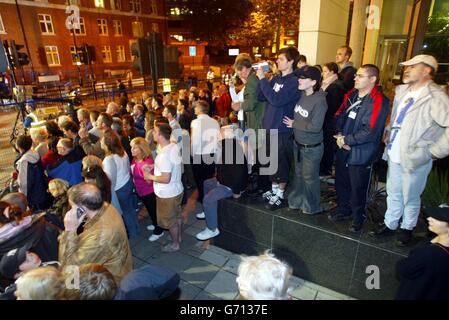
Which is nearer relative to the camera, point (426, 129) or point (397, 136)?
point (426, 129)

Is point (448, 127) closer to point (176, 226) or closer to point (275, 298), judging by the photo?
point (275, 298)

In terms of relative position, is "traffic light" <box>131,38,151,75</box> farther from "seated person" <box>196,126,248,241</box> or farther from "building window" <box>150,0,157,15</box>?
"building window" <box>150,0,157,15</box>

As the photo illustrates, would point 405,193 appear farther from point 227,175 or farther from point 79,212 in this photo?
point 79,212

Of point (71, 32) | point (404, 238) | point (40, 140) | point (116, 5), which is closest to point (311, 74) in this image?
point (404, 238)

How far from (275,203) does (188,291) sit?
163 cm

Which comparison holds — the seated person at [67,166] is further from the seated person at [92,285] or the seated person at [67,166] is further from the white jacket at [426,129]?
the white jacket at [426,129]

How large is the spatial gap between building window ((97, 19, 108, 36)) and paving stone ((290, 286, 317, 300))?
38.0 metres

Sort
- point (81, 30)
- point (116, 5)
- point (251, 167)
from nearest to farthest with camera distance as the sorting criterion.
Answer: point (251, 167) → point (81, 30) → point (116, 5)

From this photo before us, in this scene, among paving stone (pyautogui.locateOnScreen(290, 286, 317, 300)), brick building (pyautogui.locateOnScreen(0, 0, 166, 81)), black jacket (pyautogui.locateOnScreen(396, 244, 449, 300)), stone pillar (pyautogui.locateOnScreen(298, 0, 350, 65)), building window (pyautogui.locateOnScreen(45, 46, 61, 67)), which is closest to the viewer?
black jacket (pyautogui.locateOnScreen(396, 244, 449, 300))

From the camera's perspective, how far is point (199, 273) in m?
3.95

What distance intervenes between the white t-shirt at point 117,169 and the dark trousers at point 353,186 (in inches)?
122

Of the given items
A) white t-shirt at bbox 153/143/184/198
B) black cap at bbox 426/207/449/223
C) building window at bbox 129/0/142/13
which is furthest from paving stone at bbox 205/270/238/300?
building window at bbox 129/0/142/13

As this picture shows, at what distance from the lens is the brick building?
89.5 feet

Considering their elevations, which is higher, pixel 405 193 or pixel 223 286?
pixel 405 193
